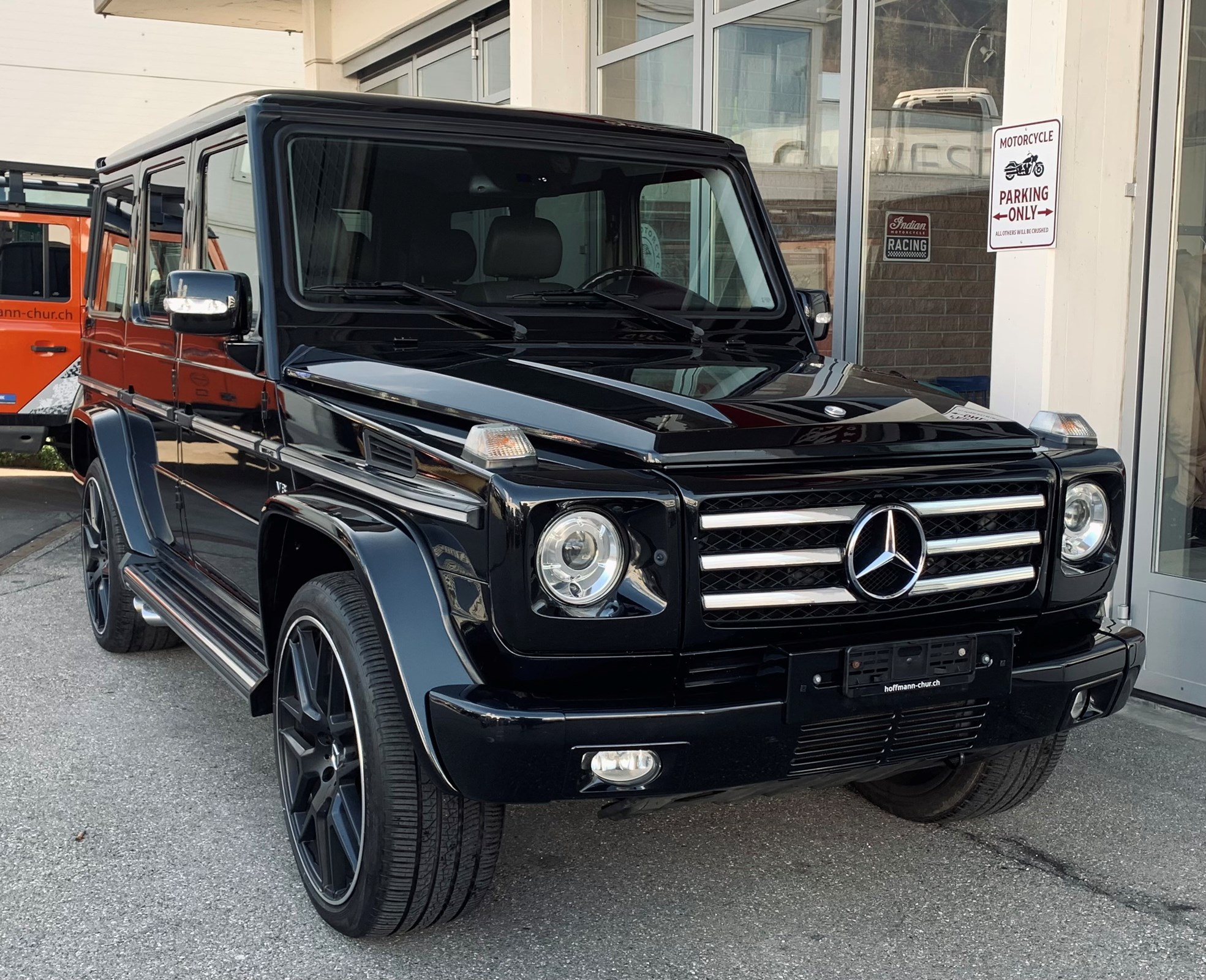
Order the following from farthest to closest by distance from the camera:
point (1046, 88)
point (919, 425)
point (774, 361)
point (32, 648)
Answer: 1. point (32, 648)
2. point (1046, 88)
3. point (774, 361)
4. point (919, 425)

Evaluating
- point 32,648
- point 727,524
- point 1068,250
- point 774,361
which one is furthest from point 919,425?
point 32,648

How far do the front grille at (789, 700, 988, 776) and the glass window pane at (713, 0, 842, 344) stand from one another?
12.3 ft

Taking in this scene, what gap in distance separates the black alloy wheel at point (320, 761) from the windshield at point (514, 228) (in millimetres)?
1006

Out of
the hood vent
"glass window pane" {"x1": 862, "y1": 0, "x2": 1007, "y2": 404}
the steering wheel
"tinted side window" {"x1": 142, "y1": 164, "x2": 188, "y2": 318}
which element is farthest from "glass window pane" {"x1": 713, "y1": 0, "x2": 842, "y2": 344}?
the hood vent

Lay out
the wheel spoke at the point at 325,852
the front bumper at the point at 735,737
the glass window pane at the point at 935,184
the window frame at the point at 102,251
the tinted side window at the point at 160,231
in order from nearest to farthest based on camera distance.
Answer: the front bumper at the point at 735,737 < the wheel spoke at the point at 325,852 < the tinted side window at the point at 160,231 < the window frame at the point at 102,251 < the glass window pane at the point at 935,184

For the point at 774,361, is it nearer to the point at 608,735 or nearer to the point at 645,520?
the point at 645,520

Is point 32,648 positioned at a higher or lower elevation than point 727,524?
lower

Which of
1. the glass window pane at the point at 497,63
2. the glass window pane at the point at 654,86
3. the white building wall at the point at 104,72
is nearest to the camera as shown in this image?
the glass window pane at the point at 654,86

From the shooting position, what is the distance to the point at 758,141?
22.5 feet

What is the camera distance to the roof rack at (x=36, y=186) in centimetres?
935

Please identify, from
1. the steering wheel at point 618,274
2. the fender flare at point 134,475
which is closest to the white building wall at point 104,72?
the fender flare at point 134,475

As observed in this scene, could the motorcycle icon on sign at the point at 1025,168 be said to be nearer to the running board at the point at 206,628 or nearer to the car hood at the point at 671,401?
the car hood at the point at 671,401

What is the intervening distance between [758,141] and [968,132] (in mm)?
1641

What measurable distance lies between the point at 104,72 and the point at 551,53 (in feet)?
47.0
